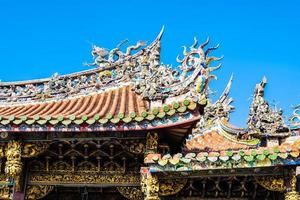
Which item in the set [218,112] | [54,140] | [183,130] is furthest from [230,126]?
[54,140]

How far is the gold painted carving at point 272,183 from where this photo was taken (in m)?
8.77

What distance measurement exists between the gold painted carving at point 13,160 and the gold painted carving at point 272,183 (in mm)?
4361

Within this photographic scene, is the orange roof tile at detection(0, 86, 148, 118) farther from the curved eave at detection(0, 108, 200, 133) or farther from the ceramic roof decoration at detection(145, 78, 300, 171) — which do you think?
the ceramic roof decoration at detection(145, 78, 300, 171)

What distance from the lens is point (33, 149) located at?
980 centimetres

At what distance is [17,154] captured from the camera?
9703mm

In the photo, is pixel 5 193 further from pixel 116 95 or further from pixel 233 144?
pixel 233 144

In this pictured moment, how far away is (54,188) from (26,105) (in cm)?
273

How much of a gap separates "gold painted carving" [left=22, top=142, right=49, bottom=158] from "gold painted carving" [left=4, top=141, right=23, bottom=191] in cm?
12

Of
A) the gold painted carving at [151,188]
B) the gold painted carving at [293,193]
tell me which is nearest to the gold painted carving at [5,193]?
the gold painted carving at [151,188]

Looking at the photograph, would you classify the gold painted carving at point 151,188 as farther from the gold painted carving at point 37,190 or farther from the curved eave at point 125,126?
the gold painted carving at point 37,190

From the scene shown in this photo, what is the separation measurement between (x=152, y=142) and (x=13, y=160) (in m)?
2.63

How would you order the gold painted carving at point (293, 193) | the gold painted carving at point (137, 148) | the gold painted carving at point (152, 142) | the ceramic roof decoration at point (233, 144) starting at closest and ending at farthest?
the ceramic roof decoration at point (233, 144) → the gold painted carving at point (293, 193) → the gold painted carving at point (152, 142) → the gold painted carving at point (137, 148)

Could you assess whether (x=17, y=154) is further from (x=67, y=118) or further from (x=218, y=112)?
(x=218, y=112)

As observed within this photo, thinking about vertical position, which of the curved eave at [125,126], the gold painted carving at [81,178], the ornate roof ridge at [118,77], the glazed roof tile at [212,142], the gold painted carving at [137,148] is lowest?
the gold painted carving at [81,178]
